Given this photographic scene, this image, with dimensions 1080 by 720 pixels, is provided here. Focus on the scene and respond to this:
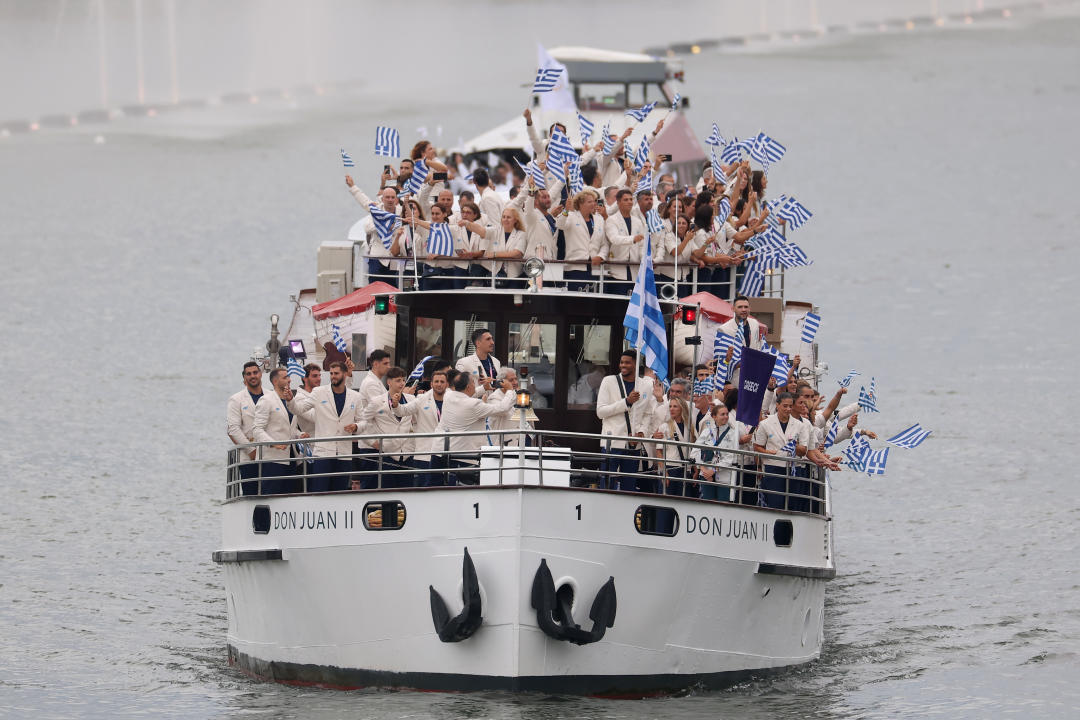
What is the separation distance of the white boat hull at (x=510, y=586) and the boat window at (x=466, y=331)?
325 centimetres

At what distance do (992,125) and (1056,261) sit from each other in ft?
184

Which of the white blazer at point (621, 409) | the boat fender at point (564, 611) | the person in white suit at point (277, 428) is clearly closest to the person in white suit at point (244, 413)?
the person in white suit at point (277, 428)

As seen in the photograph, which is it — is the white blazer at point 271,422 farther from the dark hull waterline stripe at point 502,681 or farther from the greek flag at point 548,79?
the greek flag at point 548,79

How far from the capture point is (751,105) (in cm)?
14625

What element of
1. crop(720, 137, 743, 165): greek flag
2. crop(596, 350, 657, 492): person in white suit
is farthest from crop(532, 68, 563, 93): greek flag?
crop(596, 350, 657, 492): person in white suit

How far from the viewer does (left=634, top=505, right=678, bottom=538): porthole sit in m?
23.5

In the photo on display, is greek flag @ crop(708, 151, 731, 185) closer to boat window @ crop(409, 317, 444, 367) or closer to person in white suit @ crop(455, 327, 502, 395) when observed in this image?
boat window @ crop(409, 317, 444, 367)

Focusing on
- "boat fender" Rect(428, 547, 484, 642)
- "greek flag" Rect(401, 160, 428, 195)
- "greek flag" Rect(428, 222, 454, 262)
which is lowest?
"boat fender" Rect(428, 547, 484, 642)

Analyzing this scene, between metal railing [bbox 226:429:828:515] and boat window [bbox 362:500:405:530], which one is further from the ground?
metal railing [bbox 226:429:828:515]

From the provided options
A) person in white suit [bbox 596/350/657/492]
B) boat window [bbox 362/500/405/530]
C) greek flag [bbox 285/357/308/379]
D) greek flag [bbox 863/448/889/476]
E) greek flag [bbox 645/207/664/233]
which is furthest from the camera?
greek flag [bbox 645/207/664/233]

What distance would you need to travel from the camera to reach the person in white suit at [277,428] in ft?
81.6

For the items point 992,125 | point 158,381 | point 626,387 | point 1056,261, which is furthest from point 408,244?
point 992,125

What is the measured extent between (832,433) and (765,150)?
22.1 feet

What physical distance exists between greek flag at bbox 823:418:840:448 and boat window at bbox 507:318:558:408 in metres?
3.60
